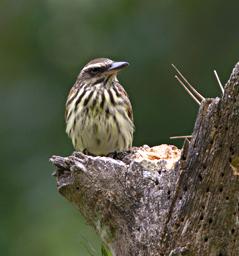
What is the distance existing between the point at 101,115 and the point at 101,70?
0.38m

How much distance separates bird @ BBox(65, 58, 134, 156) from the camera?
9071 millimetres

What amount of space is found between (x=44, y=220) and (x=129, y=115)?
14.3 feet

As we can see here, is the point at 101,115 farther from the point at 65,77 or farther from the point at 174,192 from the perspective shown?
the point at 65,77

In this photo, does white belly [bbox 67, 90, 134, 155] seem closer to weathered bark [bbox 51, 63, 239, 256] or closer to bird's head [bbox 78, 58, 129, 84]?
bird's head [bbox 78, 58, 129, 84]

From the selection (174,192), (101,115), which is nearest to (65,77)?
(101,115)

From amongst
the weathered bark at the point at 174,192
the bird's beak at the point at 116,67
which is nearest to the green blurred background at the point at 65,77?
the bird's beak at the point at 116,67

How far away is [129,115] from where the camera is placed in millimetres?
9250

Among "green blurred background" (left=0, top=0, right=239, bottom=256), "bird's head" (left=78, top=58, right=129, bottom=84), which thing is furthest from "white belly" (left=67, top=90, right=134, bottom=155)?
"green blurred background" (left=0, top=0, right=239, bottom=256)

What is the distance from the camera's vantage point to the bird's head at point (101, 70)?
9242 millimetres

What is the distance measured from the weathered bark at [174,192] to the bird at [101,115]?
1600mm

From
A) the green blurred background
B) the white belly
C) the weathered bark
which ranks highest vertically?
the weathered bark

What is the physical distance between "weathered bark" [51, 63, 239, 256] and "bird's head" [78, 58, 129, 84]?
1.84m

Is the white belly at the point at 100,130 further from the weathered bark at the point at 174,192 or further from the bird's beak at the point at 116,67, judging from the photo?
the weathered bark at the point at 174,192

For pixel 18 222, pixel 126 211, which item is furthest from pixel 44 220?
pixel 126 211
